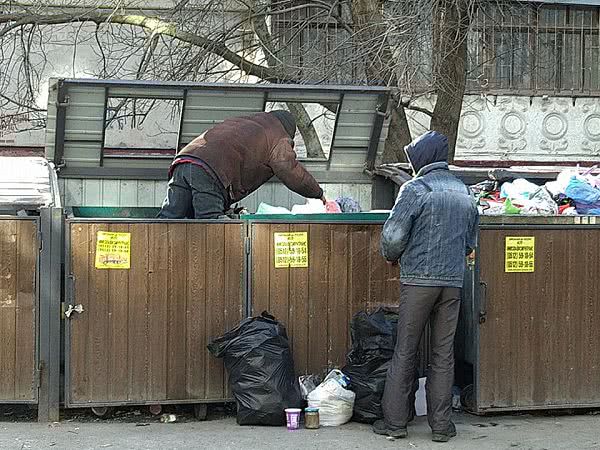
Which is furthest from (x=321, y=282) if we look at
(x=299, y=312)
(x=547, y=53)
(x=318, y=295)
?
(x=547, y=53)

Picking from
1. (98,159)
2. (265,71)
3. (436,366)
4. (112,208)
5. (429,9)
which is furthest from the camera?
(265,71)

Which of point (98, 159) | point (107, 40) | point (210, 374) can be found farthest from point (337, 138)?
point (107, 40)

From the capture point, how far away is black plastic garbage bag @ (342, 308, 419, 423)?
6.17 m

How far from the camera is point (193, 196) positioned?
6574 millimetres

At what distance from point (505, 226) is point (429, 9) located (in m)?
3.72

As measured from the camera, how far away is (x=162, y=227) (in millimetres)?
6273

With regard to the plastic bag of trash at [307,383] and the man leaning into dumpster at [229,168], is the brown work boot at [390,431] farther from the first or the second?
the man leaning into dumpster at [229,168]

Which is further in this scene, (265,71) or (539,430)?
(265,71)

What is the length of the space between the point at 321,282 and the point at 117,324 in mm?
1350

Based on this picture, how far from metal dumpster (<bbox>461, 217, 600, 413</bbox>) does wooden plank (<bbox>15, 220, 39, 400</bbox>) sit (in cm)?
283

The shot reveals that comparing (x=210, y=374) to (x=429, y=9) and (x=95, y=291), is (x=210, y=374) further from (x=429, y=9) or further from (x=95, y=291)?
(x=429, y=9)

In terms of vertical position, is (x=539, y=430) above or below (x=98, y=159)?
below

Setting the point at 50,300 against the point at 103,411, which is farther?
the point at 103,411

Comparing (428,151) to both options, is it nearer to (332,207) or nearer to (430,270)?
(430,270)
